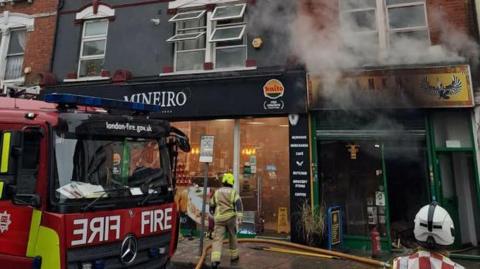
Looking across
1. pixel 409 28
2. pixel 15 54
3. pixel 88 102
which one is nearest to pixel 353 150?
pixel 409 28

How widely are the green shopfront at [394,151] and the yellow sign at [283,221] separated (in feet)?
3.54

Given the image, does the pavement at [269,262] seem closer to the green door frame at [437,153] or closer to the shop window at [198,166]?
the green door frame at [437,153]

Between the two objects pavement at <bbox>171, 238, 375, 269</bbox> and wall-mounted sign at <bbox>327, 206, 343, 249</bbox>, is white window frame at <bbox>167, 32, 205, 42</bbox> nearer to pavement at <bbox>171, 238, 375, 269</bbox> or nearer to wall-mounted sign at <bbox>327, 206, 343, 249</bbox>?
pavement at <bbox>171, 238, 375, 269</bbox>

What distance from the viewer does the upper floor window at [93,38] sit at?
12.1 metres

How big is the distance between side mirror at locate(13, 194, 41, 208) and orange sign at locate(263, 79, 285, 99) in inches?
269

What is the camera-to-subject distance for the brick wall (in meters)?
12.6

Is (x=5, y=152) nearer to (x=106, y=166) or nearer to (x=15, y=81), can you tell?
(x=106, y=166)

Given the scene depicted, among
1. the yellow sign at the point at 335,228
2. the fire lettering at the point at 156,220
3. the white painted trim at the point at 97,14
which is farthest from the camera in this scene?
the white painted trim at the point at 97,14

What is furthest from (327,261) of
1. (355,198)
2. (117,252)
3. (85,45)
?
(85,45)

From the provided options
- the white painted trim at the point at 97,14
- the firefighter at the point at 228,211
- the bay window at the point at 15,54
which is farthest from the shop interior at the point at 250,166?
the bay window at the point at 15,54

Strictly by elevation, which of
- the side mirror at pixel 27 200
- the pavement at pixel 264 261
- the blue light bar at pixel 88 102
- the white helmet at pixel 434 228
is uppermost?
the blue light bar at pixel 88 102

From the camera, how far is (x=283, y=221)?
10.1 m

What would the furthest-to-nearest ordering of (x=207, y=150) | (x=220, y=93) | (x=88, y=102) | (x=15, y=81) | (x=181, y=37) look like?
(x=15, y=81)
(x=181, y=37)
(x=220, y=93)
(x=207, y=150)
(x=88, y=102)

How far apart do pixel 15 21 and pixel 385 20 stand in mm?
11858
